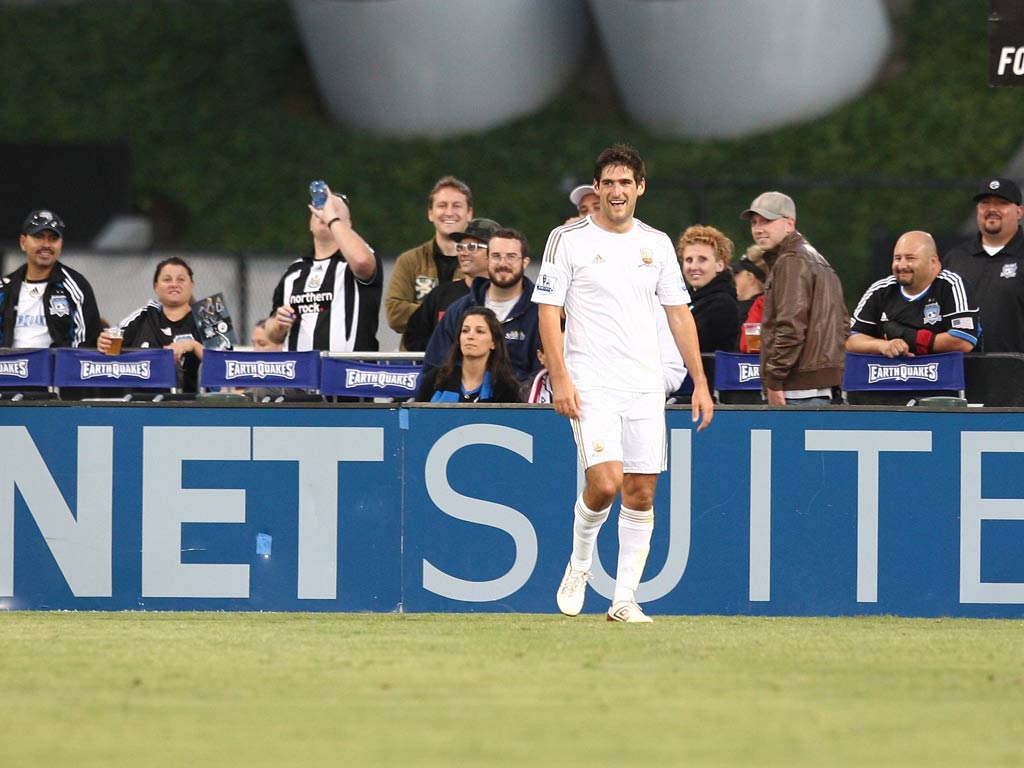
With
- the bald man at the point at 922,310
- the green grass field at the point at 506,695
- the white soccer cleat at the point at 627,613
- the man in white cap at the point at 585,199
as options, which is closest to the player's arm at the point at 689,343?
the white soccer cleat at the point at 627,613

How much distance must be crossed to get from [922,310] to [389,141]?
61.0 feet

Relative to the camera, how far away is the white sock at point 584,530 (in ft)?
29.8

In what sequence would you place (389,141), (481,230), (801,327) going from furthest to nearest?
(389,141) < (481,230) < (801,327)

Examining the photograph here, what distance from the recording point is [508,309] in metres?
11.2

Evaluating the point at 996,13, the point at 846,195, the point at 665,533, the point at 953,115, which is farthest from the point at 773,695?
the point at 953,115

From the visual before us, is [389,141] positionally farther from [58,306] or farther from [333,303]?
→ [333,303]

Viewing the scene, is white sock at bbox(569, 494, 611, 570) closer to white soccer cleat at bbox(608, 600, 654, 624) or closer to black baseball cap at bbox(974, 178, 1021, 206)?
white soccer cleat at bbox(608, 600, 654, 624)

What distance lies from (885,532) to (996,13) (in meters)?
2.85

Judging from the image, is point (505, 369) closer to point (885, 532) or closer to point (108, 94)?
point (885, 532)

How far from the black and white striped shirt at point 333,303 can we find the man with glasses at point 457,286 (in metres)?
0.26

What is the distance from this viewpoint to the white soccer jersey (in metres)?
8.88

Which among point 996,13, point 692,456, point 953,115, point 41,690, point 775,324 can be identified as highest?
point 953,115

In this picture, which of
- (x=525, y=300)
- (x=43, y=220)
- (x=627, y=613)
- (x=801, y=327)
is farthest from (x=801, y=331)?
(x=43, y=220)

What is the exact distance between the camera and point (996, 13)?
9711 millimetres
